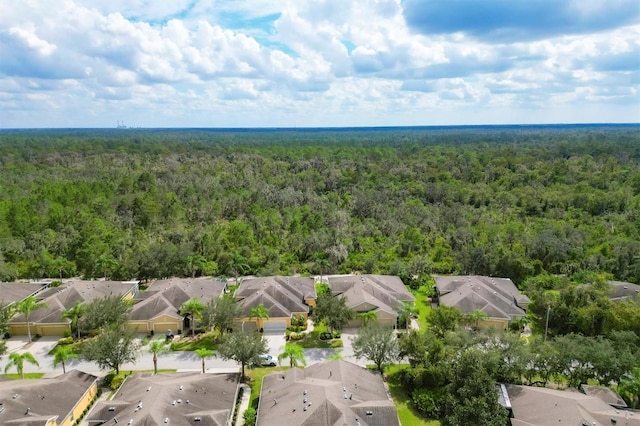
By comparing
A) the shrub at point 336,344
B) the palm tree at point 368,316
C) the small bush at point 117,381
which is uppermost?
the palm tree at point 368,316

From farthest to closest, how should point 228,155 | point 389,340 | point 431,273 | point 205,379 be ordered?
point 228,155 < point 431,273 < point 389,340 < point 205,379

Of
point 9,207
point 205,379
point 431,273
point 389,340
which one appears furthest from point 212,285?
point 9,207

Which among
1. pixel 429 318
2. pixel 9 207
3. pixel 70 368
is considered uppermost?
pixel 9 207

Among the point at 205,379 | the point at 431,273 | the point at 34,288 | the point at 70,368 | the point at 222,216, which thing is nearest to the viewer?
the point at 205,379

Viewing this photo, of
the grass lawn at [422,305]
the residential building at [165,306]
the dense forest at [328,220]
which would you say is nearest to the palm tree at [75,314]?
the residential building at [165,306]

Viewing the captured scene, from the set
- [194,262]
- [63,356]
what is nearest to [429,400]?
[63,356]

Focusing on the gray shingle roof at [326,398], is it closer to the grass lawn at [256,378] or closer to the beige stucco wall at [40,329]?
the grass lawn at [256,378]

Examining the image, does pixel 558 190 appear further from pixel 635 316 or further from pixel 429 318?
pixel 429 318
